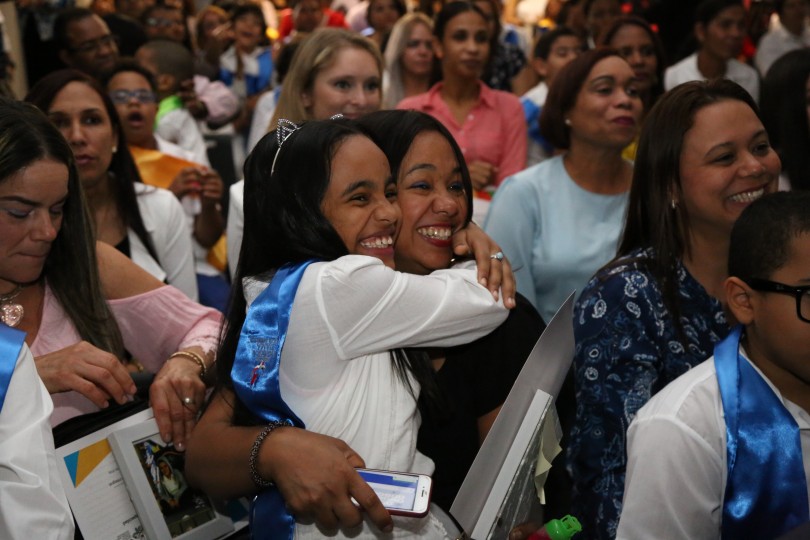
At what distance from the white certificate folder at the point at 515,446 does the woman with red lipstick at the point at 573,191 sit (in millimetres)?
1541

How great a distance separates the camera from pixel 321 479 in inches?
76.2

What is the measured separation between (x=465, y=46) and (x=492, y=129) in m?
0.51

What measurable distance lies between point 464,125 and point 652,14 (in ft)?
15.3

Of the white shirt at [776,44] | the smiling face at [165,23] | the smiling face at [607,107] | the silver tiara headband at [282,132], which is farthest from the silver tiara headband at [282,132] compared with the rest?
the white shirt at [776,44]

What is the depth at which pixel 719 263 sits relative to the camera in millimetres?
2693

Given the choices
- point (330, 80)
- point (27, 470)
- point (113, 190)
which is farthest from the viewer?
point (330, 80)

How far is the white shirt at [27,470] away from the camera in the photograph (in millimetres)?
1802

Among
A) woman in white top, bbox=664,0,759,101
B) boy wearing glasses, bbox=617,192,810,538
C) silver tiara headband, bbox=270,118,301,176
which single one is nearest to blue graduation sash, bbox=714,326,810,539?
boy wearing glasses, bbox=617,192,810,538

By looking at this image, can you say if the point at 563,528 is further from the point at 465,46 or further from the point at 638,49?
the point at 638,49

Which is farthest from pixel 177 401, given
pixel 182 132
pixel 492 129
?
pixel 182 132

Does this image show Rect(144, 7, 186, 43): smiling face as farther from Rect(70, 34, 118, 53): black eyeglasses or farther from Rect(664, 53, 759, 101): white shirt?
Rect(664, 53, 759, 101): white shirt

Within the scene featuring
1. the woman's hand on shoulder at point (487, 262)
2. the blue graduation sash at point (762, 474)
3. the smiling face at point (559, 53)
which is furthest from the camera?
the smiling face at point (559, 53)

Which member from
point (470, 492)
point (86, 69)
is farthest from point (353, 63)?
point (86, 69)

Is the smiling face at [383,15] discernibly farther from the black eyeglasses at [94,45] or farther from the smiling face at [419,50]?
the black eyeglasses at [94,45]
